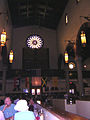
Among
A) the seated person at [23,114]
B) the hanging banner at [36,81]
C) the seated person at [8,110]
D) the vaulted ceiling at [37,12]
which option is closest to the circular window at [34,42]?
the vaulted ceiling at [37,12]

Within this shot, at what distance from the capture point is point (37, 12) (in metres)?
19.2

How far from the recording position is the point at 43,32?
23.3 metres

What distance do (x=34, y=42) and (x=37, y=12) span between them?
16.3ft

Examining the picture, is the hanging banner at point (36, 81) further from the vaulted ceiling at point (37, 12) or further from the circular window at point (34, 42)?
Result: the vaulted ceiling at point (37, 12)

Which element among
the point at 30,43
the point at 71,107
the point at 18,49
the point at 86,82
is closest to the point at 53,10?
the point at 30,43

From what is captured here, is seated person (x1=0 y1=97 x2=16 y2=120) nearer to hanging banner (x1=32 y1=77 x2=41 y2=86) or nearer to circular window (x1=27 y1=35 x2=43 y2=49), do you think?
hanging banner (x1=32 y1=77 x2=41 y2=86)

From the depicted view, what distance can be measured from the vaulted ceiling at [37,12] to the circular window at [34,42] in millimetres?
2427

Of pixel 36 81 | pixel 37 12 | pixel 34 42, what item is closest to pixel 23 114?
pixel 36 81

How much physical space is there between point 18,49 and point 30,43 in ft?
7.51

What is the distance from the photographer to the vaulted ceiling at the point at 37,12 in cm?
1681

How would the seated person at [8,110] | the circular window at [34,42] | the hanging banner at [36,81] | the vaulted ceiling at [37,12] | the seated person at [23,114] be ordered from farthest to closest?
1. the circular window at [34,42]
2. the hanging banner at [36,81]
3. the vaulted ceiling at [37,12]
4. the seated person at [8,110]
5. the seated person at [23,114]

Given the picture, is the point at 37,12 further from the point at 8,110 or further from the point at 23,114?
the point at 23,114

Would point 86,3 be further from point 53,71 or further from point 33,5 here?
point 53,71

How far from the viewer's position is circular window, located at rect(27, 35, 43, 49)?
2216cm
